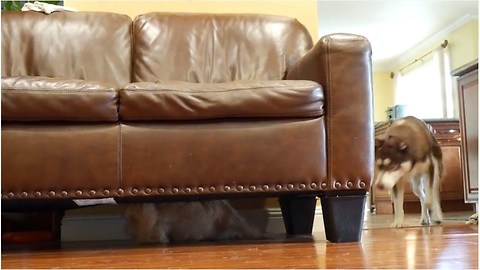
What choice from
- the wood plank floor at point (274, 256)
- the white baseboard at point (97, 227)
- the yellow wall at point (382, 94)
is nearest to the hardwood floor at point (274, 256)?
the wood plank floor at point (274, 256)

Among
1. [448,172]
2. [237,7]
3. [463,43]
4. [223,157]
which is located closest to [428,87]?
[463,43]

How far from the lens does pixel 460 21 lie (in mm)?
5551

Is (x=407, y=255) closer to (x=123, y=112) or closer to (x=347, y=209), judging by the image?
(x=347, y=209)

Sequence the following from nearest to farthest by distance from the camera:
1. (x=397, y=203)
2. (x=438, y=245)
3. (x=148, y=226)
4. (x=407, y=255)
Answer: (x=407, y=255), (x=438, y=245), (x=148, y=226), (x=397, y=203)

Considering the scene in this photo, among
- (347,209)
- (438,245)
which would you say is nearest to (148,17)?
(347,209)

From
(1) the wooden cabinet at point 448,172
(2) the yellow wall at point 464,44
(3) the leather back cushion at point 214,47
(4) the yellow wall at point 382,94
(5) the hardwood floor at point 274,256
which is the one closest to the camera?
(5) the hardwood floor at point 274,256

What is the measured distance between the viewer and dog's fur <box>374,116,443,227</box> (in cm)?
266

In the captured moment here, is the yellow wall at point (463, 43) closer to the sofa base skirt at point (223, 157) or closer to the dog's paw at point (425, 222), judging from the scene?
the dog's paw at point (425, 222)

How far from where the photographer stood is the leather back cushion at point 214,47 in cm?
216

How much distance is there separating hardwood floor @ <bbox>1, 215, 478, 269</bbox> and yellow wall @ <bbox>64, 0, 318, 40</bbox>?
1208mm

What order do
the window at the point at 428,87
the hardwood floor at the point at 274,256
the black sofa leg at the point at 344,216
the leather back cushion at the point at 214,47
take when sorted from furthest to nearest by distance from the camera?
1. the window at the point at 428,87
2. the leather back cushion at the point at 214,47
3. the black sofa leg at the point at 344,216
4. the hardwood floor at the point at 274,256

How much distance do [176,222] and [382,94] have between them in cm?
612

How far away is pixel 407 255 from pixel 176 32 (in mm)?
1386

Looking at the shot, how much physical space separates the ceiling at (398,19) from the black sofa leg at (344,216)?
357 centimetres
